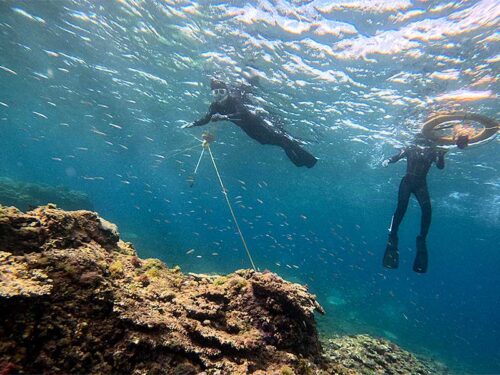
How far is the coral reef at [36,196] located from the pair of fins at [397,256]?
21003 mm

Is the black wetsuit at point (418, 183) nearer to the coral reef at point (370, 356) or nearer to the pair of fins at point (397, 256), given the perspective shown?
the pair of fins at point (397, 256)

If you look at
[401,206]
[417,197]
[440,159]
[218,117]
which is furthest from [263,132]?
[440,159]

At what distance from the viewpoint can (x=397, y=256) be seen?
9.48m

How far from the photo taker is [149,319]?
2508mm

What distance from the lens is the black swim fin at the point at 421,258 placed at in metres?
9.09

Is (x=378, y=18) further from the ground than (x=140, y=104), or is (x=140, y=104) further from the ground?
(x=140, y=104)

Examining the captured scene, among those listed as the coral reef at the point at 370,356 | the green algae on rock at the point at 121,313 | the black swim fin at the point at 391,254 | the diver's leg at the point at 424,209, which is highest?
the diver's leg at the point at 424,209

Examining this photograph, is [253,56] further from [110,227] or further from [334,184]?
[334,184]

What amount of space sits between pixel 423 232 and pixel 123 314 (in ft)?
34.6

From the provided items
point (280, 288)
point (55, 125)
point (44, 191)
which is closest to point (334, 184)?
point (44, 191)

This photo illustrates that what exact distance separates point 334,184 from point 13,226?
41.2m

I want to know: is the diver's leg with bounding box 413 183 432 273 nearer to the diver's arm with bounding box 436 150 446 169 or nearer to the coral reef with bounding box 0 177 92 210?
the diver's arm with bounding box 436 150 446 169

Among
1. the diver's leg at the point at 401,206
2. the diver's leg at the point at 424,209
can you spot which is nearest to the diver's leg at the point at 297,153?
the diver's leg at the point at 401,206

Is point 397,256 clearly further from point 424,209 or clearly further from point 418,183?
point 418,183
